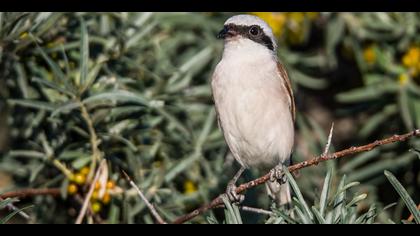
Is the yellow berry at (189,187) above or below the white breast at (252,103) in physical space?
below

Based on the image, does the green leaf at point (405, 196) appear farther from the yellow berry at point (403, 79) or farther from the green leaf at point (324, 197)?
the yellow berry at point (403, 79)

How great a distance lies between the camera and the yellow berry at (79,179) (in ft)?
13.2

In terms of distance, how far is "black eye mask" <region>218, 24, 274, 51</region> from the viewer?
4234 mm

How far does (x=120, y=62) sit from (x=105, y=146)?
630mm

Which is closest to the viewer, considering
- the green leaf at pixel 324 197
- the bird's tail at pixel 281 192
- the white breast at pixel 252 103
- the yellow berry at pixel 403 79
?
the green leaf at pixel 324 197

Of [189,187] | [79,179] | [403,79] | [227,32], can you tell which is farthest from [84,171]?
[403,79]

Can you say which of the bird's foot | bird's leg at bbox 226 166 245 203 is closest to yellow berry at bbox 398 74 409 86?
bird's leg at bbox 226 166 245 203

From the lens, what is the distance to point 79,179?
158 inches

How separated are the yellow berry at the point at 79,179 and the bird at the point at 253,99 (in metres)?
0.84

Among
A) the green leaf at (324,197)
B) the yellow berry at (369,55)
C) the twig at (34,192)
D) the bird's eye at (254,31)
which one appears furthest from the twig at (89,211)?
the yellow berry at (369,55)

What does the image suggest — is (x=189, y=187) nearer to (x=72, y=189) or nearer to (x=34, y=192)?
(x=72, y=189)

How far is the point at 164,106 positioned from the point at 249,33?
0.72 meters

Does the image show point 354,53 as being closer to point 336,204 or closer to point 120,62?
point 120,62
